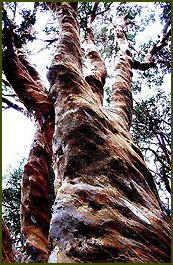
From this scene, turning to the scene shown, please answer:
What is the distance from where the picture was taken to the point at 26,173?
4.98m

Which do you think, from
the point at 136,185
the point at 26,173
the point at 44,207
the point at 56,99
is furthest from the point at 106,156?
the point at 26,173

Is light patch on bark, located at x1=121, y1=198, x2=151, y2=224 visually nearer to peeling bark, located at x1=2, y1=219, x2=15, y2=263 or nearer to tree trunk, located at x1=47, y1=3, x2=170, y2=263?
tree trunk, located at x1=47, y1=3, x2=170, y2=263

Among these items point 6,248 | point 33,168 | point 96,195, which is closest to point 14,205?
point 33,168

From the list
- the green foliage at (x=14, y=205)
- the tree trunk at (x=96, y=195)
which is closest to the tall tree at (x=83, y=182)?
the tree trunk at (x=96, y=195)

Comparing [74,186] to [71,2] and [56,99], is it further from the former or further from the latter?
[71,2]

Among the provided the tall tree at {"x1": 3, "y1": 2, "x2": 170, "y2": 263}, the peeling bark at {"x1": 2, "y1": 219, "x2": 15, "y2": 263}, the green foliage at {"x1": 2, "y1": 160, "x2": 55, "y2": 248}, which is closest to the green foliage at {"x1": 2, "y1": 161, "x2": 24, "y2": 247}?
the green foliage at {"x1": 2, "y1": 160, "x2": 55, "y2": 248}

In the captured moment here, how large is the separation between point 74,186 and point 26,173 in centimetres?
315

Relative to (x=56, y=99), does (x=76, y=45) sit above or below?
above

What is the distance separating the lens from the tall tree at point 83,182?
5.30 feet

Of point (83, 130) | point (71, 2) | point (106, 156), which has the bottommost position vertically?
point (106, 156)

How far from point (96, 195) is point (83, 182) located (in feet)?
0.85

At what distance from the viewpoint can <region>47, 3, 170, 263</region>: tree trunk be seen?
1559 mm

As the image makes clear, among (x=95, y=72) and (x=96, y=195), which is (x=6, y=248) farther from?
(x=95, y=72)

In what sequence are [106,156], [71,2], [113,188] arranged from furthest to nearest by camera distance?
[71,2] < [106,156] < [113,188]
